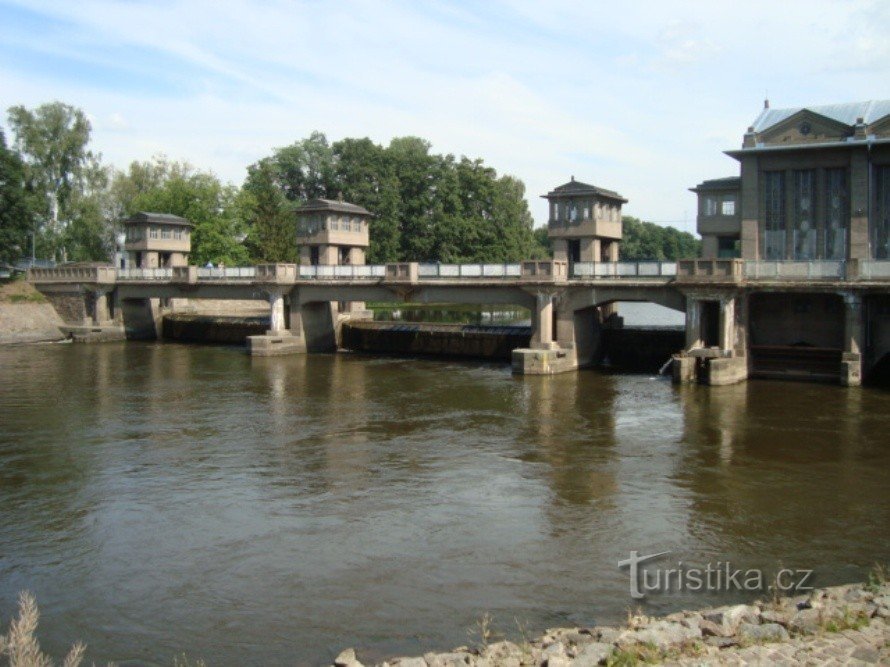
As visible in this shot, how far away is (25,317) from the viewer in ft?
268

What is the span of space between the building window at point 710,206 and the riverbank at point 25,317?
60819mm

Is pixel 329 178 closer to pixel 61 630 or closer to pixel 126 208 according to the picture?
pixel 126 208

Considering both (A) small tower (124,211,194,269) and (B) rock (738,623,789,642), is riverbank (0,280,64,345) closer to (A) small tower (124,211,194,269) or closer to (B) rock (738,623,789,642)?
(A) small tower (124,211,194,269)

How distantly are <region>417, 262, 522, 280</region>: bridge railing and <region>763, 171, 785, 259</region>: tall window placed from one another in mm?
15712

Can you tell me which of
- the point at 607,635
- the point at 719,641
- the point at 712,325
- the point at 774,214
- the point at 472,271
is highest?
the point at 774,214

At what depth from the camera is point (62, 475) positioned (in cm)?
2970

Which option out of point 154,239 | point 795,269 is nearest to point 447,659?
point 795,269

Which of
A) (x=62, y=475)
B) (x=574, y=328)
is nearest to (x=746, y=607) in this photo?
(x=62, y=475)

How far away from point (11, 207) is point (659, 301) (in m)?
68.2

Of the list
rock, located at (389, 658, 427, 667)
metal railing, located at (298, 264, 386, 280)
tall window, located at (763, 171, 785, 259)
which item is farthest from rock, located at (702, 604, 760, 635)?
metal railing, located at (298, 264, 386, 280)

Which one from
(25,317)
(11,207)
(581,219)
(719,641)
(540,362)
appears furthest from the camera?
(11,207)

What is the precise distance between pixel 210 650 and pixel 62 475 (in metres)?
15.8

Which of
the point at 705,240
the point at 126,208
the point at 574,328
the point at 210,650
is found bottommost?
the point at 210,650

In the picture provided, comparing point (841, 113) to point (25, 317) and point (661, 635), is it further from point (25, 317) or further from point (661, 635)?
point (25, 317)
